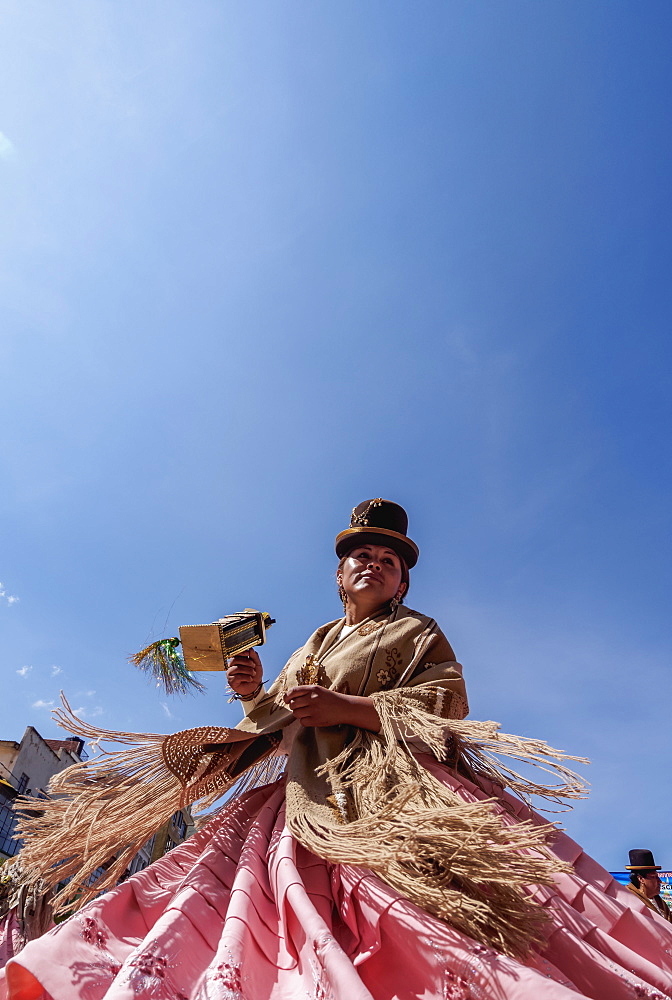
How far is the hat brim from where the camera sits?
2.80 meters

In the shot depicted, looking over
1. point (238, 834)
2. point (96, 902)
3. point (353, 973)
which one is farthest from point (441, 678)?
point (96, 902)

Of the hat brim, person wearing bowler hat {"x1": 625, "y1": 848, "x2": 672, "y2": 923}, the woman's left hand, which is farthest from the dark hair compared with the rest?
person wearing bowler hat {"x1": 625, "y1": 848, "x2": 672, "y2": 923}

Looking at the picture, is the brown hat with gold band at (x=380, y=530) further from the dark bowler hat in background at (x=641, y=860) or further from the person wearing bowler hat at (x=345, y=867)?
the dark bowler hat in background at (x=641, y=860)

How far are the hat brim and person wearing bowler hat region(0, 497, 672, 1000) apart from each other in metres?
0.52

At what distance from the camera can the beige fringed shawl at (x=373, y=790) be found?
51.8 inches

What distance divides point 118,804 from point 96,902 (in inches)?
18.0

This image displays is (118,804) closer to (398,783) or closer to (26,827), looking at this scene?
(26,827)

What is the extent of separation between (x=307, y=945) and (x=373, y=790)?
1.51 feet

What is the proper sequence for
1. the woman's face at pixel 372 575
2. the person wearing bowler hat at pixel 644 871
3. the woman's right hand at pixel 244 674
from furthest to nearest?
1. the person wearing bowler hat at pixel 644 871
2. the woman's face at pixel 372 575
3. the woman's right hand at pixel 244 674

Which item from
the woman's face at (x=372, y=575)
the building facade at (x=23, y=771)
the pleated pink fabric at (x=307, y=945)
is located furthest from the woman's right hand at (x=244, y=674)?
the building facade at (x=23, y=771)

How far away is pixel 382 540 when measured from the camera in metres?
2.79

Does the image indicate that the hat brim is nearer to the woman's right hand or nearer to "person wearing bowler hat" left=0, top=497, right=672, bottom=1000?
"person wearing bowler hat" left=0, top=497, right=672, bottom=1000

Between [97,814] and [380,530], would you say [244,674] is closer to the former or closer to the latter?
[97,814]

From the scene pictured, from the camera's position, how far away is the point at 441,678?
2.09 meters
